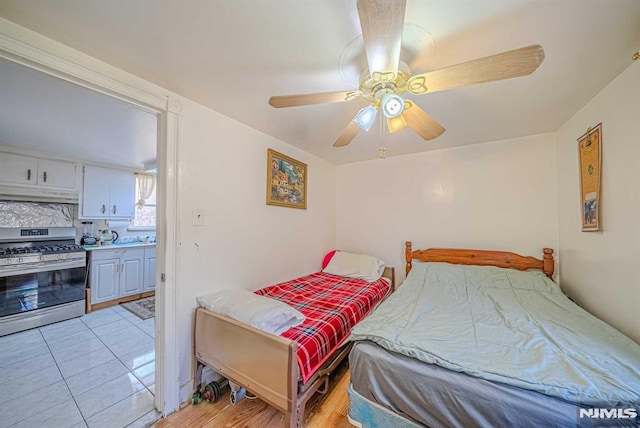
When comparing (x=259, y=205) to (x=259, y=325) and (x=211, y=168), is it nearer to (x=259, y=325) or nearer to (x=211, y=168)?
(x=211, y=168)

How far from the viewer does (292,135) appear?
7.91ft

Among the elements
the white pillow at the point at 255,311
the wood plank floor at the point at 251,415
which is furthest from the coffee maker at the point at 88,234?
the wood plank floor at the point at 251,415

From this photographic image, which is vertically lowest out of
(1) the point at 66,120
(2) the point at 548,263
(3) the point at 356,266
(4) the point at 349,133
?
(3) the point at 356,266

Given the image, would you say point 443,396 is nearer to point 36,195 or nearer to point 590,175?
point 590,175

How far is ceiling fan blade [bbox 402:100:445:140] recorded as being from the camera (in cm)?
139

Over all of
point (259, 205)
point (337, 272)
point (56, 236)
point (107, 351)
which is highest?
point (259, 205)

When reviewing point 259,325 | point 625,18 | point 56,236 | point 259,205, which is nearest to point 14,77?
point 259,205

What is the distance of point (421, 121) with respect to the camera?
149 cm

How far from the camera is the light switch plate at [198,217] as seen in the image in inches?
69.3

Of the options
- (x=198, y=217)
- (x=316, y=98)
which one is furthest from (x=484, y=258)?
(x=198, y=217)

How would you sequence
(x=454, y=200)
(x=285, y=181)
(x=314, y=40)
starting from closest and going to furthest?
(x=314, y=40) → (x=285, y=181) → (x=454, y=200)

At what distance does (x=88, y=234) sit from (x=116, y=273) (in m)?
0.83

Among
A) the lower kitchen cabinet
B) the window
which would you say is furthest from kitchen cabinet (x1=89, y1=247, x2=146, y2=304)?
the window

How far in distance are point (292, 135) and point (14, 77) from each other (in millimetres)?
1881
